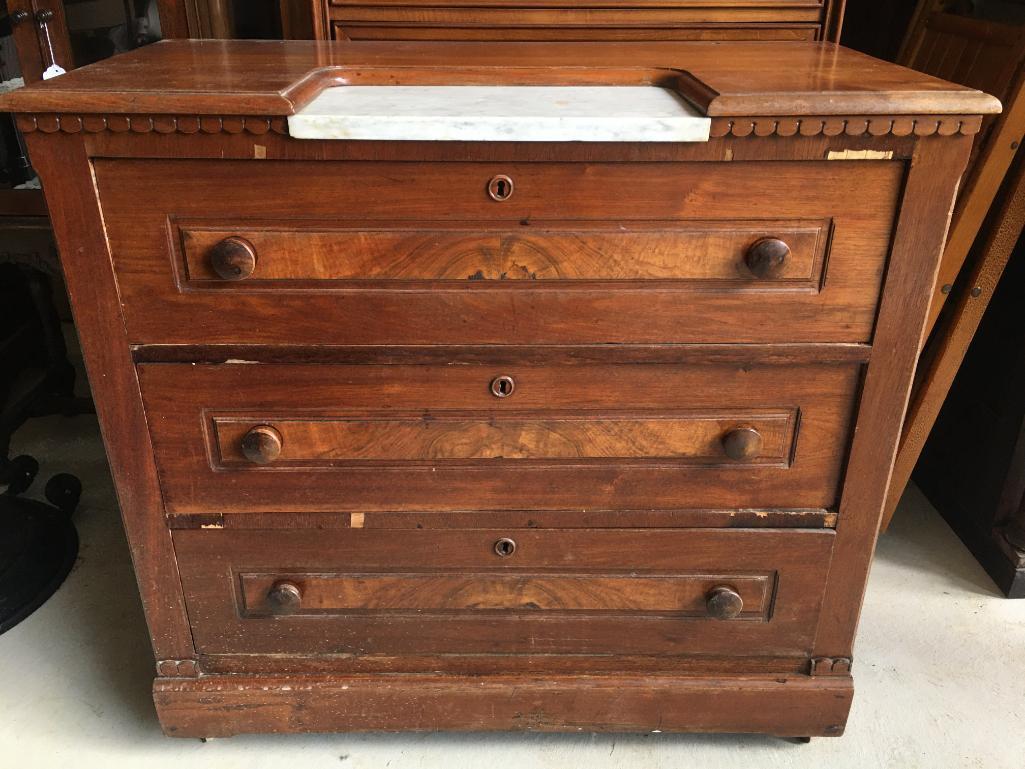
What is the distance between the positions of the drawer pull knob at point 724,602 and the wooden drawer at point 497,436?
150mm

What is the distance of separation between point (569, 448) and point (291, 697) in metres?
0.66

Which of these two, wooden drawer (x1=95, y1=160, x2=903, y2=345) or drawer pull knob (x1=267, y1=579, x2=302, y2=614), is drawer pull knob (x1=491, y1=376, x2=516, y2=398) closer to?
→ wooden drawer (x1=95, y1=160, x2=903, y2=345)

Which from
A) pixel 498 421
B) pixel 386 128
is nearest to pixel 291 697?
pixel 498 421

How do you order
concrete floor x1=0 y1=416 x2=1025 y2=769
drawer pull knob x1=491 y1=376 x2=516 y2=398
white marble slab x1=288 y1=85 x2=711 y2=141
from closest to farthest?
white marble slab x1=288 y1=85 x2=711 y2=141 → drawer pull knob x1=491 y1=376 x2=516 y2=398 → concrete floor x1=0 y1=416 x2=1025 y2=769

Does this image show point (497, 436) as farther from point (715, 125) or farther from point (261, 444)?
point (715, 125)

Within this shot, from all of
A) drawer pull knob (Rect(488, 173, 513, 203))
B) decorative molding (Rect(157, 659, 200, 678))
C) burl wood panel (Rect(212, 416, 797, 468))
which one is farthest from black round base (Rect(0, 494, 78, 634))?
drawer pull knob (Rect(488, 173, 513, 203))

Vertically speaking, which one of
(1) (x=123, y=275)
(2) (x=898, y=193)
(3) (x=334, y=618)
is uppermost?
(2) (x=898, y=193)

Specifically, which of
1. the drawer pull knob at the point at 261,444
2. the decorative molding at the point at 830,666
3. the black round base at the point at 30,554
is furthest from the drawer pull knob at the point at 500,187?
the black round base at the point at 30,554

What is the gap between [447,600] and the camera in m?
1.39

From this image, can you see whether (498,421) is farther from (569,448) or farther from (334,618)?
(334,618)

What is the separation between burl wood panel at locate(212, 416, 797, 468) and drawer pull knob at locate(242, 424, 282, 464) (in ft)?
0.05

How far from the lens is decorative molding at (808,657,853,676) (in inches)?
55.9

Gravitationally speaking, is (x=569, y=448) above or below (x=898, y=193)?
below

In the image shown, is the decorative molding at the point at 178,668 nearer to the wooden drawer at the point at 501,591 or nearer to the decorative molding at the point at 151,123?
the wooden drawer at the point at 501,591
